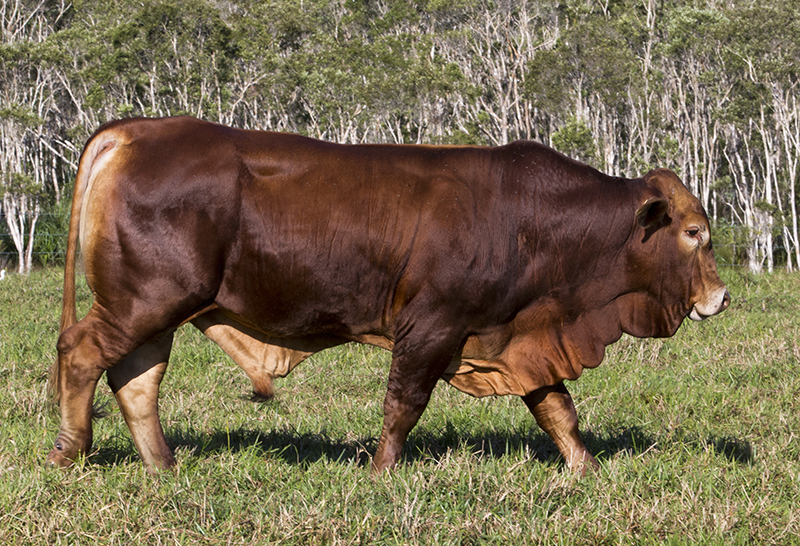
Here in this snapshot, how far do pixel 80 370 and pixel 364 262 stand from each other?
4.49 ft

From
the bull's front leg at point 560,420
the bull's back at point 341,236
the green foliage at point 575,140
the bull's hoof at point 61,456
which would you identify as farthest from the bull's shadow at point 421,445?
the green foliage at point 575,140

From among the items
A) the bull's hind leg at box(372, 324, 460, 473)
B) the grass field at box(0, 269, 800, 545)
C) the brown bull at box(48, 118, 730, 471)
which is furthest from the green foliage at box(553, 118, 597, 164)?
the bull's hind leg at box(372, 324, 460, 473)

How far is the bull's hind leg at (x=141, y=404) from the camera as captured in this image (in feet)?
13.7

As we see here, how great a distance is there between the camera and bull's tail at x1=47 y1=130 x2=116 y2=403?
13.1ft

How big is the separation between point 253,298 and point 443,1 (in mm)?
25086

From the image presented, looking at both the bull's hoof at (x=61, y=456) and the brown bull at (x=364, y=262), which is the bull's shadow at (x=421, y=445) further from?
the brown bull at (x=364, y=262)

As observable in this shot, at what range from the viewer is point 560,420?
174 inches

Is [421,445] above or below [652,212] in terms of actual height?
below

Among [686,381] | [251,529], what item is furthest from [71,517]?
[686,381]

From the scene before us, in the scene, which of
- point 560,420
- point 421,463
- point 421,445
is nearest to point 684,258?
point 560,420

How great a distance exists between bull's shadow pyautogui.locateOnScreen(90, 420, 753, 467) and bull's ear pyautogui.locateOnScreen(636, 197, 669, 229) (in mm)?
1163

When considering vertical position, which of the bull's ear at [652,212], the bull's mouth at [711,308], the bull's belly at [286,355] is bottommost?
the bull's belly at [286,355]

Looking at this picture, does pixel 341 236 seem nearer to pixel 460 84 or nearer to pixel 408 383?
pixel 408 383

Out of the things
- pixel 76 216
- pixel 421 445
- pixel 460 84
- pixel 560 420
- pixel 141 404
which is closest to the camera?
pixel 76 216
